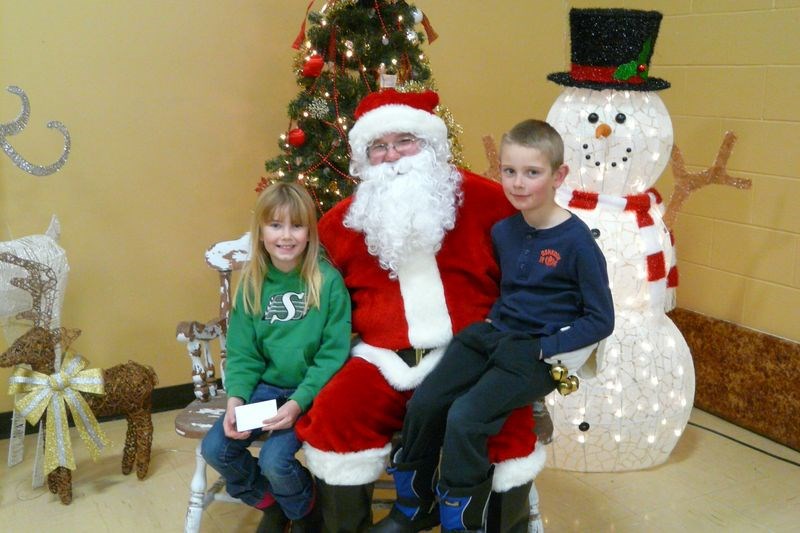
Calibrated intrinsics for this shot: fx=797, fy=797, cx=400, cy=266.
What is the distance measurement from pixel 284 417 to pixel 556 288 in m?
0.84

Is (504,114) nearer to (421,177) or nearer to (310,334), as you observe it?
(421,177)

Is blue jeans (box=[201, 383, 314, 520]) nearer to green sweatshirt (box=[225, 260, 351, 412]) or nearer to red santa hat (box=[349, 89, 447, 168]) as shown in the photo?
green sweatshirt (box=[225, 260, 351, 412])

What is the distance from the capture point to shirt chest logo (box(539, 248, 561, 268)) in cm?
217

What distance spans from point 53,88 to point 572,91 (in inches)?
82.3

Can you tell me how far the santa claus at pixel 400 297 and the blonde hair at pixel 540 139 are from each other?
329 millimetres

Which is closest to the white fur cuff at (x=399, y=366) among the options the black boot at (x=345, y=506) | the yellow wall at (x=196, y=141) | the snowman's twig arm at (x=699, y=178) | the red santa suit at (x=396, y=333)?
the red santa suit at (x=396, y=333)

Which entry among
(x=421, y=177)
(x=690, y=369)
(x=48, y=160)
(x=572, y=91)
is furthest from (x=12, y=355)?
(x=690, y=369)

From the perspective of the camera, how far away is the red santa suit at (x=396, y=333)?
2225 mm

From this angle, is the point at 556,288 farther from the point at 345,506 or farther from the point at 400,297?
the point at 345,506

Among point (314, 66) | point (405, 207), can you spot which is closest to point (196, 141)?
point (314, 66)

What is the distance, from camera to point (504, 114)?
4195mm

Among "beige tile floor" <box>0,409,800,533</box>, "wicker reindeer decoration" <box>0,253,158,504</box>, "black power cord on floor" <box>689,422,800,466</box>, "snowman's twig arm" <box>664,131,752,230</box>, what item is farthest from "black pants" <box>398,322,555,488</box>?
"black power cord on floor" <box>689,422,800,466</box>

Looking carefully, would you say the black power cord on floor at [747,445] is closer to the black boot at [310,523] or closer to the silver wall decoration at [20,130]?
the black boot at [310,523]

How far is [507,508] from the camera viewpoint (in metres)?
2.25
